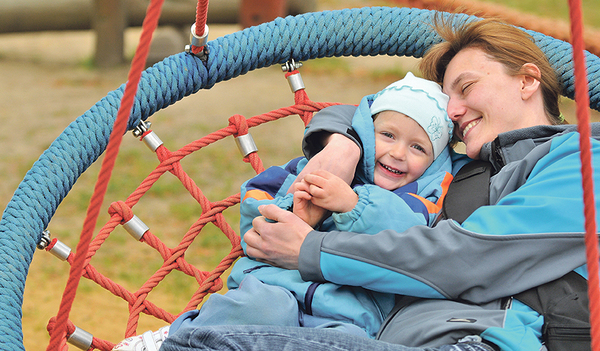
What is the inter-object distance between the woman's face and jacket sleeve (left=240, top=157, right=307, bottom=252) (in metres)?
0.37

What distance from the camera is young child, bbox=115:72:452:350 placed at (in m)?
1.02

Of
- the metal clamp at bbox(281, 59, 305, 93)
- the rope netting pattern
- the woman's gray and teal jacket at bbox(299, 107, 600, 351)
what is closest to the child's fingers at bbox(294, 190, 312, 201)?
the woman's gray and teal jacket at bbox(299, 107, 600, 351)

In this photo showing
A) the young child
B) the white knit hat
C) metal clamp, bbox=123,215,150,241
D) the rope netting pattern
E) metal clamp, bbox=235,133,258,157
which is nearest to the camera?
the young child

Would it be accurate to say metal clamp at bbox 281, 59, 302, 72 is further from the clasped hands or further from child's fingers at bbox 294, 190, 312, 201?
child's fingers at bbox 294, 190, 312, 201

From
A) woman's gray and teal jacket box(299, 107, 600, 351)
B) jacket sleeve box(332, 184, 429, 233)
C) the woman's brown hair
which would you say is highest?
the woman's brown hair

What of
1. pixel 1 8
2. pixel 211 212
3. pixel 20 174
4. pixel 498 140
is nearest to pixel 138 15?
pixel 1 8

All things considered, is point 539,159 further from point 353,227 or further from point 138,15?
point 138,15

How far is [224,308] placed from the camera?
100cm

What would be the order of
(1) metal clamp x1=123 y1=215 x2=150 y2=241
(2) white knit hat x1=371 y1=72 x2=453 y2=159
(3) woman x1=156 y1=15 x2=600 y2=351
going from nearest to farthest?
(3) woman x1=156 y1=15 x2=600 y2=351
(2) white knit hat x1=371 y1=72 x2=453 y2=159
(1) metal clamp x1=123 y1=215 x2=150 y2=241

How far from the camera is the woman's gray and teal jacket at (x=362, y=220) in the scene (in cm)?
105

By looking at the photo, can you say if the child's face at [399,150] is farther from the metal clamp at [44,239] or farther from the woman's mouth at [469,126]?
the metal clamp at [44,239]

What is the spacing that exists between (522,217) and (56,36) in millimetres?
6165

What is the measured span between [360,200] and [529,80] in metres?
0.50

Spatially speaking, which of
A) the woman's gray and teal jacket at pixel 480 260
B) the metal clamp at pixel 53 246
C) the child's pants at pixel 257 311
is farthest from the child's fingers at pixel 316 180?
the metal clamp at pixel 53 246
